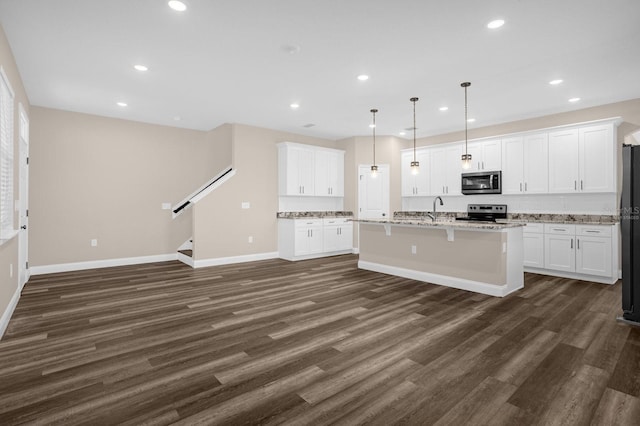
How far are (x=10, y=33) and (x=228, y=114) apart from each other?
10.6ft

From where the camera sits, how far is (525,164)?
6.15 metres

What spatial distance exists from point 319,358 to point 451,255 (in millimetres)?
2943

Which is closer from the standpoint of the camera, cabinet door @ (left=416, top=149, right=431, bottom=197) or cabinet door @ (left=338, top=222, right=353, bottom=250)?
cabinet door @ (left=416, top=149, right=431, bottom=197)

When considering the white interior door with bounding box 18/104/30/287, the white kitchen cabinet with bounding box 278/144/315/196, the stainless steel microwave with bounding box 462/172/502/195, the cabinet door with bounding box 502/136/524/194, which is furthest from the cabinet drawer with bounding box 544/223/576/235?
the white interior door with bounding box 18/104/30/287

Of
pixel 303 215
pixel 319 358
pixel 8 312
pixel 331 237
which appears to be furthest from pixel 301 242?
pixel 8 312

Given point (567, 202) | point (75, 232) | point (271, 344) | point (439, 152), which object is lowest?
point (271, 344)

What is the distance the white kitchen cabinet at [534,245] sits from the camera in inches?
223

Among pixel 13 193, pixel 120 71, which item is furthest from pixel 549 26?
pixel 13 193

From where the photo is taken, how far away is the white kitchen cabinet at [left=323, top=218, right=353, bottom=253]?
7581 millimetres

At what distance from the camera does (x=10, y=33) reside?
3.25 meters

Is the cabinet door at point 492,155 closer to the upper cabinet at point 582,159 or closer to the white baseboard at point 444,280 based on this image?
the upper cabinet at point 582,159

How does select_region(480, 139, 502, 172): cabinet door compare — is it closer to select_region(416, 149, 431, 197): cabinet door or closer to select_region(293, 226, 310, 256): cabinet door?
select_region(416, 149, 431, 197): cabinet door

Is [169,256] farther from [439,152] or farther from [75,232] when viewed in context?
[439,152]

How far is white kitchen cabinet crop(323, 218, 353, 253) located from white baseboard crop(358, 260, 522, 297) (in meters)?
1.65
